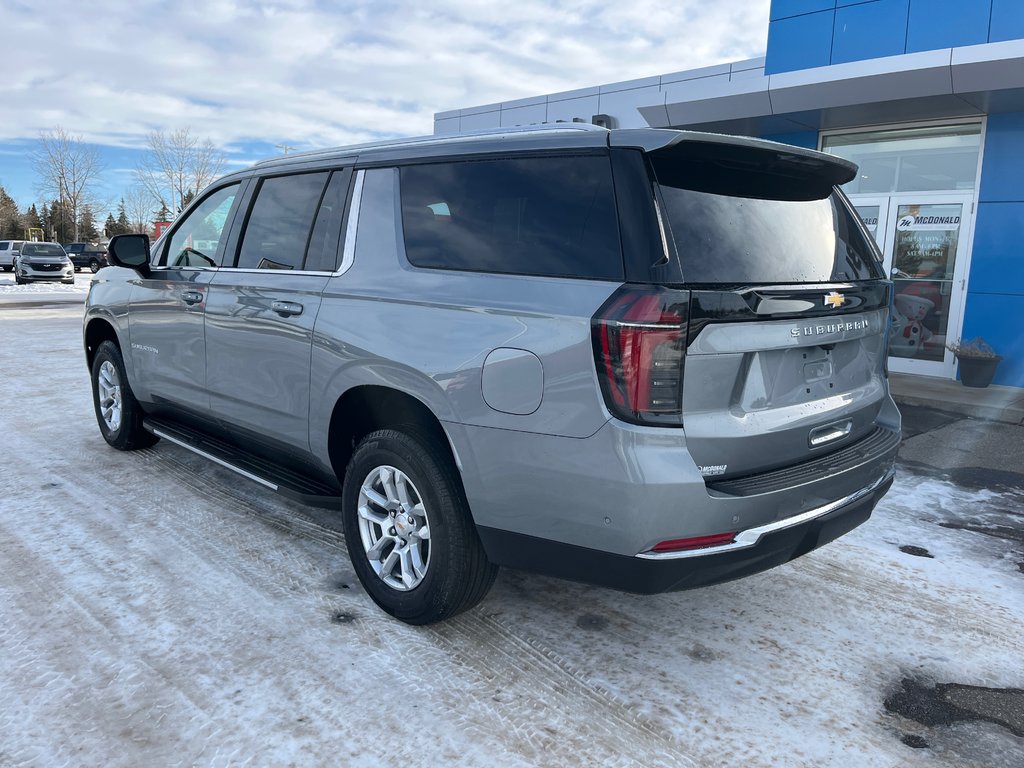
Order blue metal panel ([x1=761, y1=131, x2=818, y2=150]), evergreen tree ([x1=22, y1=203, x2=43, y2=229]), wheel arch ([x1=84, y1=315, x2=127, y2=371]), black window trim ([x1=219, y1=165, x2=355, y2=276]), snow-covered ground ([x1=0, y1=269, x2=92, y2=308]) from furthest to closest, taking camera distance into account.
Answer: evergreen tree ([x1=22, y1=203, x2=43, y2=229])
snow-covered ground ([x1=0, y1=269, x2=92, y2=308])
blue metal panel ([x1=761, y1=131, x2=818, y2=150])
wheel arch ([x1=84, y1=315, x2=127, y2=371])
black window trim ([x1=219, y1=165, x2=355, y2=276])

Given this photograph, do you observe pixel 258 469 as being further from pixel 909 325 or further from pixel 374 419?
pixel 909 325

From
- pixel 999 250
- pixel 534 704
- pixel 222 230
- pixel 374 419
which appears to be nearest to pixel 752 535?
pixel 534 704

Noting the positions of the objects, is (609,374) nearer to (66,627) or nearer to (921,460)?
(66,627)

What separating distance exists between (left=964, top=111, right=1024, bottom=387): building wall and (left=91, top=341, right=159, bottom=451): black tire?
9.97 meters

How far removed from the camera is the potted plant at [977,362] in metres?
9.67

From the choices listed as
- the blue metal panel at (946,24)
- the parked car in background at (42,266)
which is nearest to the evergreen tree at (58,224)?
the parked car in background at (42,266)

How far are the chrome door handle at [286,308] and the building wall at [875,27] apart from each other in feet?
33.6

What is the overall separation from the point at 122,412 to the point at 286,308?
8.28 ft

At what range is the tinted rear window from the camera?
8.54 ft

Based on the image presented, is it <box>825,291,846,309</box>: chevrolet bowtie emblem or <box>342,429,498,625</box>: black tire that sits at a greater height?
<box>825,291,846,309</box>: chevrolet bowtie emblem

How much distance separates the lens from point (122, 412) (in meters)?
5.44

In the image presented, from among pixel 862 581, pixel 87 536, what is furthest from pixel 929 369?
pixel 87 536

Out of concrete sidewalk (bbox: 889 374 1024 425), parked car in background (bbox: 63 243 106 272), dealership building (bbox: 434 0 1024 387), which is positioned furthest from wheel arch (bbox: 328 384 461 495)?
parked car in background (bbox: 63 243 106 272)

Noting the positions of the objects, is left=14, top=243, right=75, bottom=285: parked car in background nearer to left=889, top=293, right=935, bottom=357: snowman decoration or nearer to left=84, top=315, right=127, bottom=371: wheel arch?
left=84, top=315, right=127, bottom=371: wheel arch
